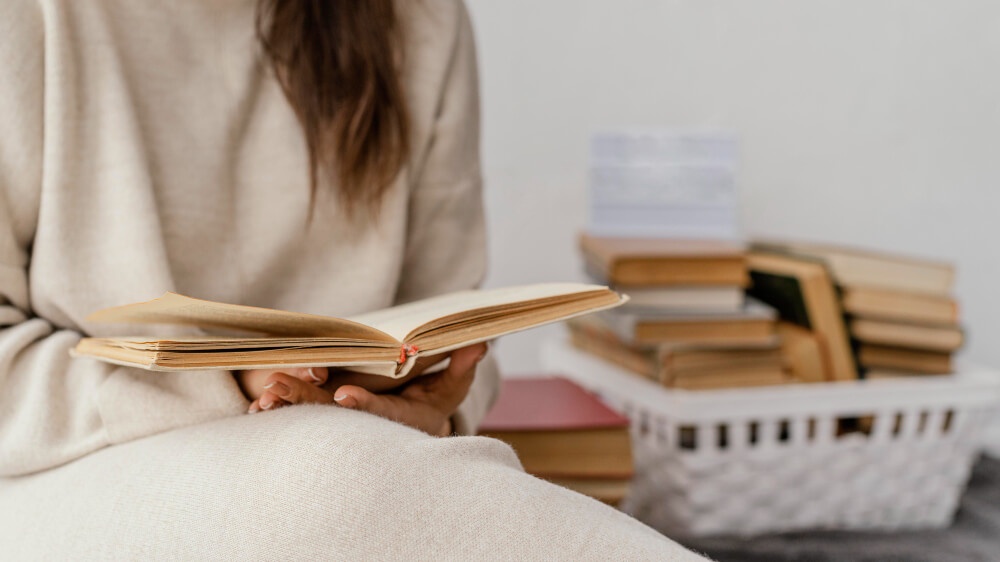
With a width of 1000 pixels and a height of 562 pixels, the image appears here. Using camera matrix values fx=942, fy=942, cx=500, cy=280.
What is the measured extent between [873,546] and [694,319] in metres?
0.34

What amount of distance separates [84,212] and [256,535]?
15.5 inches

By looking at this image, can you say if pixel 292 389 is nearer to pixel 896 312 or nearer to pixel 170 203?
pixel 170 203

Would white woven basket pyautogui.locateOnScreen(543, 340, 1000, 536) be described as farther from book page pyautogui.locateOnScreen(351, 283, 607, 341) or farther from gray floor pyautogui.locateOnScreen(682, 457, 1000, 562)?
book page pyautogui.locateOnScreen(351, 283, 607, 341)

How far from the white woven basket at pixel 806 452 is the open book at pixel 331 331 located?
535 millimetres

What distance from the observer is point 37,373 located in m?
0.69

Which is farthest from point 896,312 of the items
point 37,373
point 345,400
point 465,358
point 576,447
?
point 37,373

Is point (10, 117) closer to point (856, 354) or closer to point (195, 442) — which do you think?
point (195, 442)

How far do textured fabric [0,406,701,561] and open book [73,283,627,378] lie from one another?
0.06 m

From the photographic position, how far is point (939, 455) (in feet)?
3.94

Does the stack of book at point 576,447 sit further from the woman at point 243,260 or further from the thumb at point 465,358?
the thumb at point 465,358

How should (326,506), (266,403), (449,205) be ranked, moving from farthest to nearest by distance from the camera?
(449,205) < (266,403) < (326,506)

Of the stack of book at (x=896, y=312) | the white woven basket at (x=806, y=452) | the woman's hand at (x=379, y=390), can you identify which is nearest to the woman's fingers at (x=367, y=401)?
the woman's hand at (x=379, y=390)

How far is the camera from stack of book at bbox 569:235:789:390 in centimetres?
116

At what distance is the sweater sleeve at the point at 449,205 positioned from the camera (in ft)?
3.18
